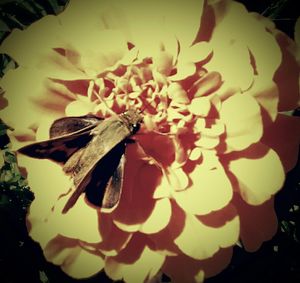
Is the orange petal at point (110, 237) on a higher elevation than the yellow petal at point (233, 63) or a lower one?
Answer: lower

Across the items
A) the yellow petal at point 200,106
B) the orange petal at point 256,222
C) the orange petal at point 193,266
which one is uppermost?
the yellow petal at point 200,106

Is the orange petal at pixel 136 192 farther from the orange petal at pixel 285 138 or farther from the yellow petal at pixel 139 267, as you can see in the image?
the orange petal at pixel 285 138

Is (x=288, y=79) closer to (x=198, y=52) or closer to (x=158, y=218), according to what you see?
(x=198, y=52)

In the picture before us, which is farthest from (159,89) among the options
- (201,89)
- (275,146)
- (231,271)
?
(231,271)

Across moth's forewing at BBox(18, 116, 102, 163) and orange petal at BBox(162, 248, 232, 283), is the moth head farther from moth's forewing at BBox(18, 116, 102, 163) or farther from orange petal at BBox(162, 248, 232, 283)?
orange petal at BBox(162, 248, 232, 283)

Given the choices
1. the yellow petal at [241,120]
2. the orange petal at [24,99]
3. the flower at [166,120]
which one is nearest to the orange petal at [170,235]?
the flower at [166,120]

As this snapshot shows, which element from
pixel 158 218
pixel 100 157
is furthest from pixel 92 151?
pixel 158 218
